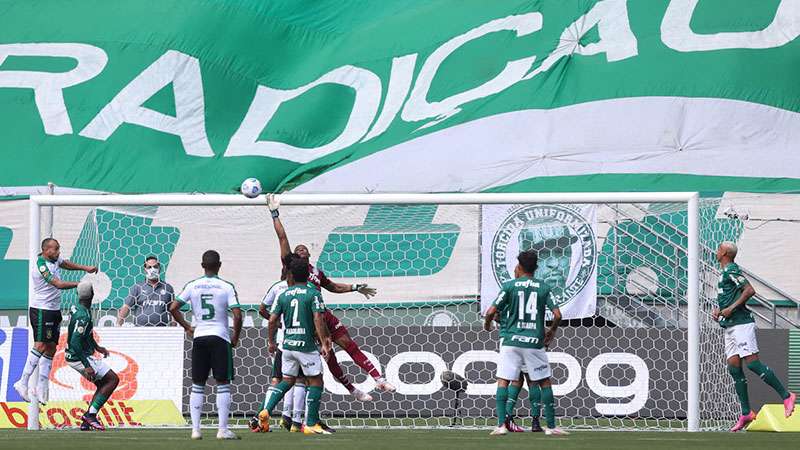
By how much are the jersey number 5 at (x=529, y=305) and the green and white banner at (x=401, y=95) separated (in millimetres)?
8983

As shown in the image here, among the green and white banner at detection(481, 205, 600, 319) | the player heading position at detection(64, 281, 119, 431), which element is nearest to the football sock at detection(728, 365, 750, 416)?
the green and white banner at detection(481, 205, 600, 319)

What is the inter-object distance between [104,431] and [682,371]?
6.20 m

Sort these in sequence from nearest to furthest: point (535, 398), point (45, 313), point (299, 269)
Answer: point (299, 269) → point (535, 398) → point (45, 313)

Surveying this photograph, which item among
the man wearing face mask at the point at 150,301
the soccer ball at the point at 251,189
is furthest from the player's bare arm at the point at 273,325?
the man wearing face mask at the point at 150,301

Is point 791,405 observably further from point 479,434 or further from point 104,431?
point 104,431

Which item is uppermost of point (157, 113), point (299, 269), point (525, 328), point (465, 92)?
point (465, 92)

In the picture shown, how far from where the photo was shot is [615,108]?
Answer: 22.6m

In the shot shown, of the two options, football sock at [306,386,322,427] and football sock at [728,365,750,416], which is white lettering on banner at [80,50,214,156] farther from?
football sock at [728,365,750,416]

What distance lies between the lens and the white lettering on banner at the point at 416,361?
634 inches

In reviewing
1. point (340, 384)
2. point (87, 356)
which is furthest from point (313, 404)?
point (340, 384)

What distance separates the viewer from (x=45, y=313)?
15047 millimetres

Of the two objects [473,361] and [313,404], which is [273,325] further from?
[473,361]

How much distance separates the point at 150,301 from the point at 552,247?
4.69 m

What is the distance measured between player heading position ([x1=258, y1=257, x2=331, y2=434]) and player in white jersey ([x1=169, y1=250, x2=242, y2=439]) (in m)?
0.59
